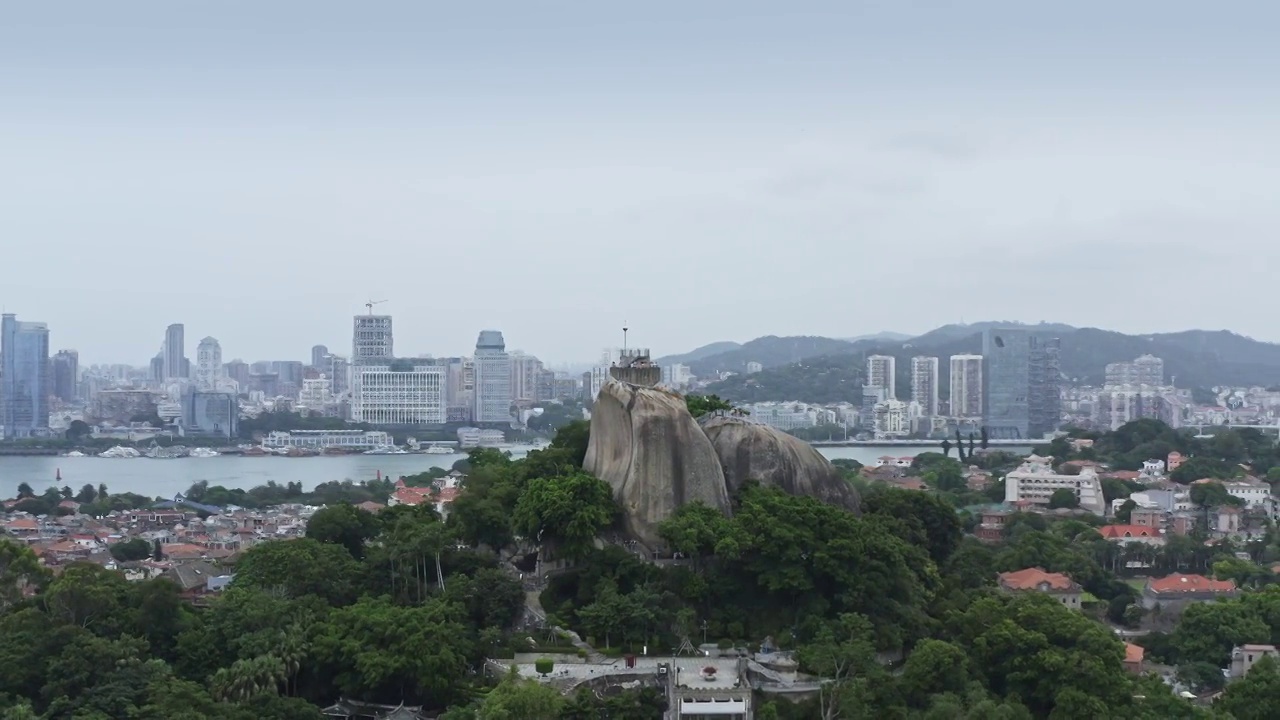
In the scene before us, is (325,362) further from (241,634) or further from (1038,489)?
(241,634)

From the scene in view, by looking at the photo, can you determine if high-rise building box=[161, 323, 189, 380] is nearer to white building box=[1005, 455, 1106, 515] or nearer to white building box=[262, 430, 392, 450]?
white building box=[262, 430, 392, 450]

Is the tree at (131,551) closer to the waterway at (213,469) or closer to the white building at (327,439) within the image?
the waterway at (213,469)

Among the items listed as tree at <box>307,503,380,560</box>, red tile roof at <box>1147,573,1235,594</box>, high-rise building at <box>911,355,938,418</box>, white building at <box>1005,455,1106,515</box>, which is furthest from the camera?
high-rise building at <box>911,355,938,418</box>

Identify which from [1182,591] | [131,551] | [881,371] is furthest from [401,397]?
[1182,591]

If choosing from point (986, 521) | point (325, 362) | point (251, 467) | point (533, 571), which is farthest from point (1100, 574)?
point (325, 362)

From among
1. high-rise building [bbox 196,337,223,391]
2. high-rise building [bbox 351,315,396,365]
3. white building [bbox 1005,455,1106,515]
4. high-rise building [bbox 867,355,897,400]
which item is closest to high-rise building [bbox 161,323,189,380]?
high-rise building [bbox 196,337,223,391]
